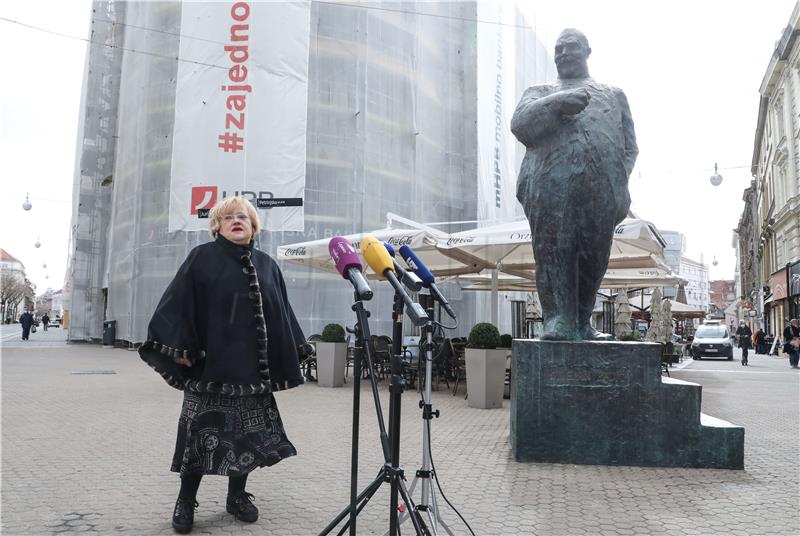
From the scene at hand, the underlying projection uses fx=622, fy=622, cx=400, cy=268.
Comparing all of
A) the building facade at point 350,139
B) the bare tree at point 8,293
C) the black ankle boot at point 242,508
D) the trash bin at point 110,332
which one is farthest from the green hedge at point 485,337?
the bare tree at point 8,293

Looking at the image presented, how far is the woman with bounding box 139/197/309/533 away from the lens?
10.3ft

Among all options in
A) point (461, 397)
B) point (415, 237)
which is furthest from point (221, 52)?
point (461, 397)

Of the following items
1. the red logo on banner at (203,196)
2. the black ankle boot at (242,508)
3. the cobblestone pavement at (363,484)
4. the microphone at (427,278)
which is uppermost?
the red logo on banner at (203,196)

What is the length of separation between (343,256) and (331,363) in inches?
323

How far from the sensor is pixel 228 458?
124 inches

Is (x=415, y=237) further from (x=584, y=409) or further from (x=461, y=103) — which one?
(x=461, y=103)

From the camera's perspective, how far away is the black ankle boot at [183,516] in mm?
3143

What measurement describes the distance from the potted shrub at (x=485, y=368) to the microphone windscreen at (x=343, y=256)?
18.9 ft

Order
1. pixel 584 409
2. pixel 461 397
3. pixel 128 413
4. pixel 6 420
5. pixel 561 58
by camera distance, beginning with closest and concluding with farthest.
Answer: pixel 584 409, pixel 561 58, pixel 6 420, pixel 128 413, pixel 461 397

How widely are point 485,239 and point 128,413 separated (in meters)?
5.43

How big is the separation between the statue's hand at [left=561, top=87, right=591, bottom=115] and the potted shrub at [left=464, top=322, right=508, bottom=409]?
3.95 metres

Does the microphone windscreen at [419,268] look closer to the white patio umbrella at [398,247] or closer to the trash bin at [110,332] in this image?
the white patio umbrella at [398,247]

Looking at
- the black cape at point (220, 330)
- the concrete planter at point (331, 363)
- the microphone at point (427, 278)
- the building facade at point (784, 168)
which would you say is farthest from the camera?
the building facade at point (784, 168)

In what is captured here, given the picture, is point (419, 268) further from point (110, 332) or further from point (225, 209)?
point (110, 332)
